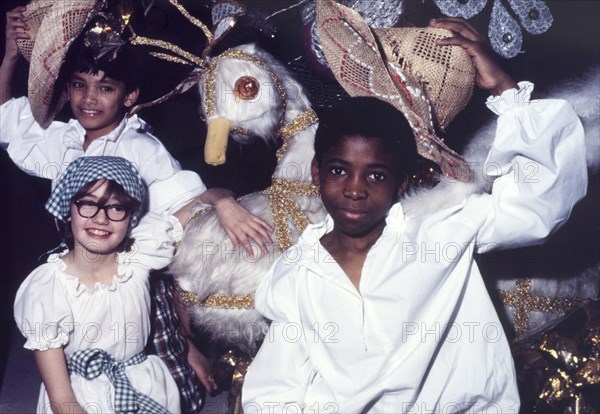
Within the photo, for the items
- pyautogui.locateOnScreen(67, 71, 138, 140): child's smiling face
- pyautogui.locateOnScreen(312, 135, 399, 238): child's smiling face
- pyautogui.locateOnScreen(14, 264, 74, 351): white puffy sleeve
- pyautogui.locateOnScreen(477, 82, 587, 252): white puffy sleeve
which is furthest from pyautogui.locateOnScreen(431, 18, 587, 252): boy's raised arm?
pyautogui.locateOnScreen(67, 71, 138, 140): child's smiling face

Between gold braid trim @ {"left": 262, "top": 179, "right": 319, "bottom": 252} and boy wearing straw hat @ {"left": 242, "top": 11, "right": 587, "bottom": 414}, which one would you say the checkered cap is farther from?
boy wearing straw hat @ {"left": 242, "top": 11, "right": 587, "bottom": 414}

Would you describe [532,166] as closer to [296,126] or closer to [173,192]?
[296,126]

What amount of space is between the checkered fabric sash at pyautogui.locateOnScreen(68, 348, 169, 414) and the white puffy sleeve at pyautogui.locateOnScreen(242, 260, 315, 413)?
362mm

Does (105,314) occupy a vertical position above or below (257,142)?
below

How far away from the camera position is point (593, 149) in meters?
1.98

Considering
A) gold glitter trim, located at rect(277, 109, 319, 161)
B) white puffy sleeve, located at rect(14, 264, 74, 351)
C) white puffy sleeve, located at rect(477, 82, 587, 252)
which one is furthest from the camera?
gold glitter trim, located at rect(277, 109, 319, 161)

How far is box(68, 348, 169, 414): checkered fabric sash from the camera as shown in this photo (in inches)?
79.0

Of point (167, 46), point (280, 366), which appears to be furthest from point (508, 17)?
point (280, 366)

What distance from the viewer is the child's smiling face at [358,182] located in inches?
69.5

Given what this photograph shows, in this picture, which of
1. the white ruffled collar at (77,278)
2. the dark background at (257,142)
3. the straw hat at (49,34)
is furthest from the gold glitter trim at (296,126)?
the straw hat at (49,34)

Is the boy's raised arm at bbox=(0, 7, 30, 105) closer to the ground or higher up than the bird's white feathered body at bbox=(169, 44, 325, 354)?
higher up

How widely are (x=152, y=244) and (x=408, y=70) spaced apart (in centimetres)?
95

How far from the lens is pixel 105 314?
2.07 m

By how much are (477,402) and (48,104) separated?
1737mm
